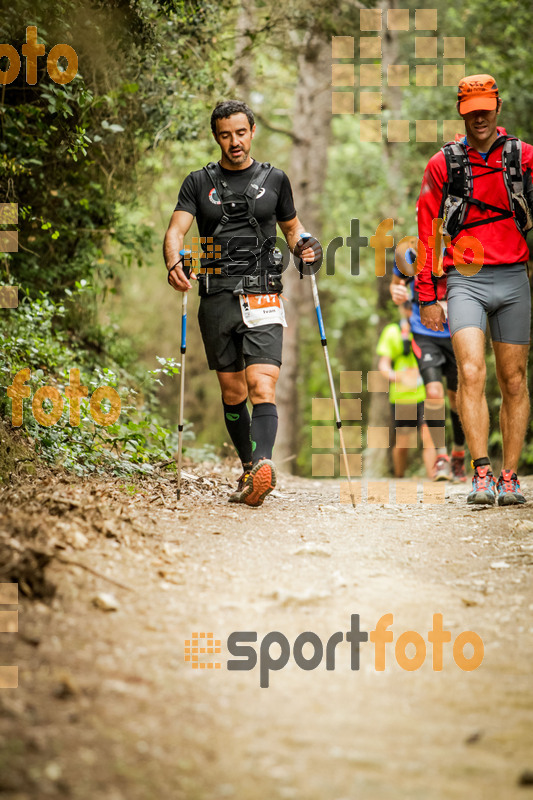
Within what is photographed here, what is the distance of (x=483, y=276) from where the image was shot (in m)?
5.71

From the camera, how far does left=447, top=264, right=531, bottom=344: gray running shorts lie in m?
5.68

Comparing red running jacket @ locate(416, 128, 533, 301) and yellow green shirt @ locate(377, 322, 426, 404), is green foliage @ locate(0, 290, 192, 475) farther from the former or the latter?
yellow green shirt @ locate(377, 322, 426, 404)

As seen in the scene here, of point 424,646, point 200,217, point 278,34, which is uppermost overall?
point 278,34

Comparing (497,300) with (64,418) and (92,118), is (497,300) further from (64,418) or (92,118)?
(92,118)

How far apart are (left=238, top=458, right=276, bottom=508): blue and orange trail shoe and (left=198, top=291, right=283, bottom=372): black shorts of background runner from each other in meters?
0.74

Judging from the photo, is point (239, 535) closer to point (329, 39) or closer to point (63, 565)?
point (63, 565)

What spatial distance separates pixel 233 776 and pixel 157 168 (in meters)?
8.59

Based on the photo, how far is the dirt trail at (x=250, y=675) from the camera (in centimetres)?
214

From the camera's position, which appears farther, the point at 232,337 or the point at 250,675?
the point at 232,337

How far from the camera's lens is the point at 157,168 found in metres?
9.81

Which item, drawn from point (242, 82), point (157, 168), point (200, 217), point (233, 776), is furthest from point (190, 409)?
point (233, 776)

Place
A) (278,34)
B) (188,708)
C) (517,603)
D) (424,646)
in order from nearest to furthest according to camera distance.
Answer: (188,708)
(424,646)
(517,603)
(278,34)

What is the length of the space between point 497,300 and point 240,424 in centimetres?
Answer: 197

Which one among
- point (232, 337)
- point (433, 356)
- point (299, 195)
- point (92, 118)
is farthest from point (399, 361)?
point (299, 195)
